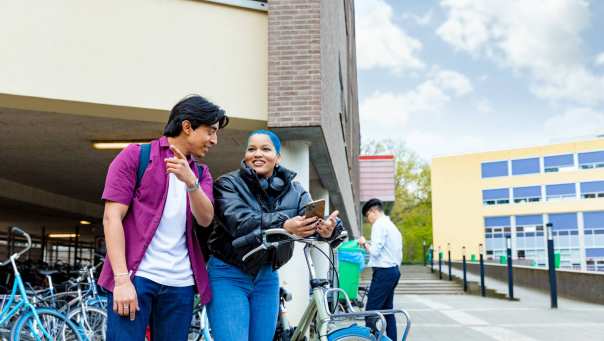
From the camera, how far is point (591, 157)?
65.6m

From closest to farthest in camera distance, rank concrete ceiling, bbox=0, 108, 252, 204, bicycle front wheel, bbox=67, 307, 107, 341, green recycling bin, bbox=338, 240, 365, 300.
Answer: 1. bicycle front wheel, bbox=67, 307, 107, 341
2. concrete ceiling, bbox=0, 108, 252, 204
3. green recycling bin, bbox=338, 240, 365, 300

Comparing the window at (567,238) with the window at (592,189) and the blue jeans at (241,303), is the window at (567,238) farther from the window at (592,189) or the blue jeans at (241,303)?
the blue jeans at (241,303)

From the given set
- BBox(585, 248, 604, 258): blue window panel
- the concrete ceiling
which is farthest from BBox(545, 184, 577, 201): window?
the concrete ceiling

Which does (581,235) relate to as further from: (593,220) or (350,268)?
(350,268)

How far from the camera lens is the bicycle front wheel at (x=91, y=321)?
22.5ft

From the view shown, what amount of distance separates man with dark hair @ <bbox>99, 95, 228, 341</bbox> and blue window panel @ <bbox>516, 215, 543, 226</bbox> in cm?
6842

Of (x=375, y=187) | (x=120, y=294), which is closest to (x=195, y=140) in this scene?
(x=120, y=294)

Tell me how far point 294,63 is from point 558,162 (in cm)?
6494

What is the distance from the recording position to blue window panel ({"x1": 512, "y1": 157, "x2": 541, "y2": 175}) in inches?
2643

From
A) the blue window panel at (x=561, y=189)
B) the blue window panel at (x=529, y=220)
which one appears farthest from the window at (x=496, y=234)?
the blue window panel at (x=561, y=189)

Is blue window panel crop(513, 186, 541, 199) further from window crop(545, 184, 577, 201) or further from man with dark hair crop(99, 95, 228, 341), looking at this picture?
man with dark hair crop(99, 95, 228, 341)

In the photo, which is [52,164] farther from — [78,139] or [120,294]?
[120,294]

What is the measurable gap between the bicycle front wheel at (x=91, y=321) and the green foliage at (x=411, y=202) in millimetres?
53612

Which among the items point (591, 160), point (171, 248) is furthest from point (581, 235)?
point (171, 248)
